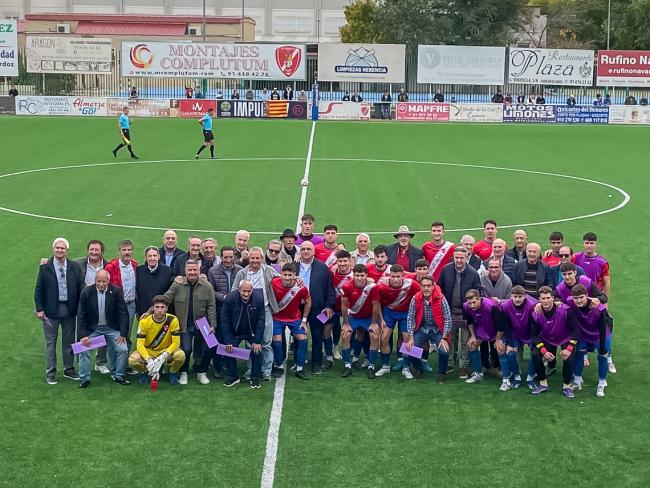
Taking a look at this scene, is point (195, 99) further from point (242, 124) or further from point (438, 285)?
point (438, 285)

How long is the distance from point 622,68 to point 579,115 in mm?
7524

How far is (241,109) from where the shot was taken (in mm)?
54562

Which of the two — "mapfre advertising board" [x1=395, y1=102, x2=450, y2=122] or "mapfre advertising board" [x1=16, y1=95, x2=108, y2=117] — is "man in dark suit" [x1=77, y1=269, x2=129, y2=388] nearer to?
"mapfre advertising board" [x1=395, y1=102, x2=450, y2=122]

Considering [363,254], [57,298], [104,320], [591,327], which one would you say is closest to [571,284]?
[591,327]

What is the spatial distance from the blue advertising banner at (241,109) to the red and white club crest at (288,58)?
5.93 metres

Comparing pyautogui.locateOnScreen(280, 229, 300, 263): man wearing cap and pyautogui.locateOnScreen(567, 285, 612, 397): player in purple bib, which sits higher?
pyautogui.locateOnScreen(280, 229, 300, 263): man wearing cap

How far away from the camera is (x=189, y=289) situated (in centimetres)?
1126

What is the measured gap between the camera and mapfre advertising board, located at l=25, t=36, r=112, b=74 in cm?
5944

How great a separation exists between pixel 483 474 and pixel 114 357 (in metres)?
4.86

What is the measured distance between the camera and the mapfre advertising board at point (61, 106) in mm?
53906

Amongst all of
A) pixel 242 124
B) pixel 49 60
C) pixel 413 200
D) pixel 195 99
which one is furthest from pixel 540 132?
pixel 49 60

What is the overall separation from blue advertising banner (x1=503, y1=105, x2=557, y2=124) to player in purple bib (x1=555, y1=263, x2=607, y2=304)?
44284 mm

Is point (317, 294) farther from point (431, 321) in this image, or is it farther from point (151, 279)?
point (151, 279)

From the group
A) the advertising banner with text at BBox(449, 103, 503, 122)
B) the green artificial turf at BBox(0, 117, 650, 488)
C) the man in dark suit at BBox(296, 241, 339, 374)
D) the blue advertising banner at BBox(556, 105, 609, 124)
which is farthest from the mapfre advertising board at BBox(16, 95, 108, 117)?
the man in dark suit at BBox(296, 241, 339, 374)
